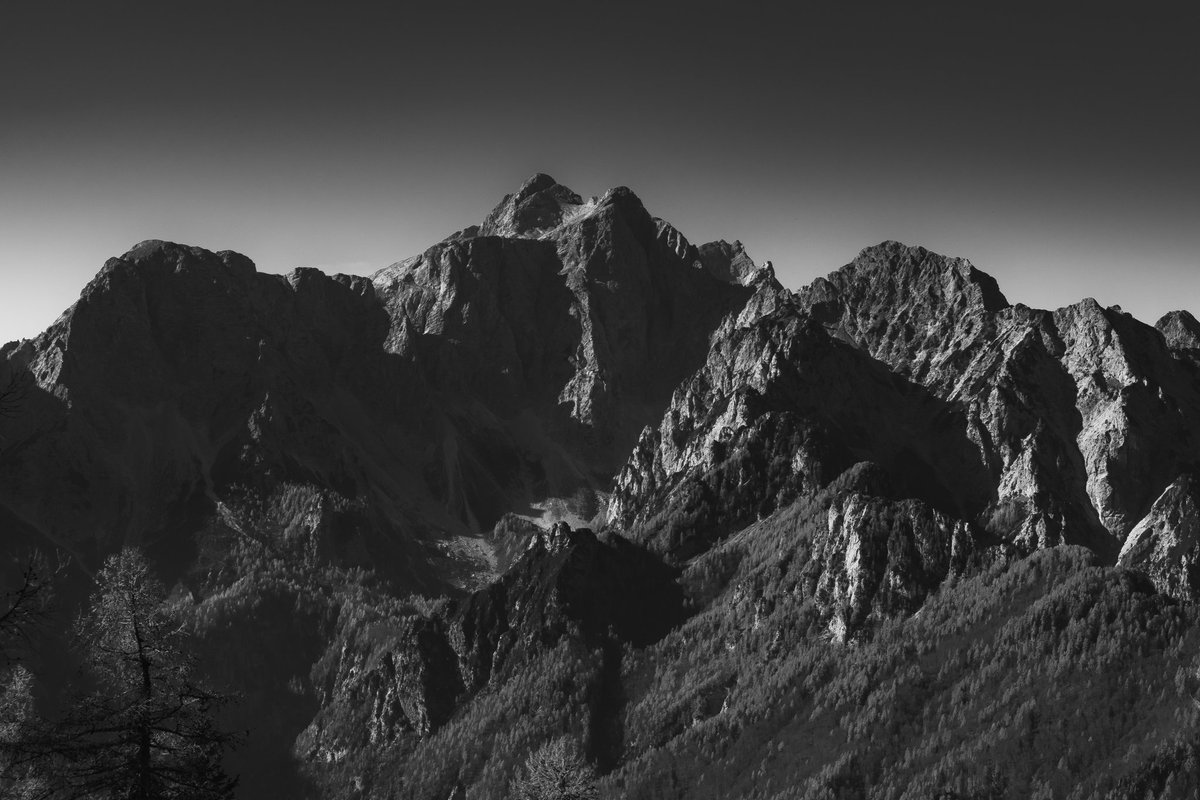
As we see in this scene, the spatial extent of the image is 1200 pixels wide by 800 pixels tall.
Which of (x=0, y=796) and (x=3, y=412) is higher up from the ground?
(x=3, y=412)

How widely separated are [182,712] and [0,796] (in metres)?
9.00

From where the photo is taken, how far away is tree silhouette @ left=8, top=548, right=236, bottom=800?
225 ft

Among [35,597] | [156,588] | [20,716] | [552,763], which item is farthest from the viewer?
[552,763]

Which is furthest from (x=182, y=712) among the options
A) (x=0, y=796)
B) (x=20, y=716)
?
(x=20, y=716)

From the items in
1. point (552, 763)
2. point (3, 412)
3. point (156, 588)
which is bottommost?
point (552, 763)

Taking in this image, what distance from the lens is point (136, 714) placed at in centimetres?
6900

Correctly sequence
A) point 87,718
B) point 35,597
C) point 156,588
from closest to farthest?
1. point 35,597
2. point 87,718
3. point 156,588

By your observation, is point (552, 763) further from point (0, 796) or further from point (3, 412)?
point (3, 412)

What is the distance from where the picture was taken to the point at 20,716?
86688 millimetres

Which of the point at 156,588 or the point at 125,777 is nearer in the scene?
the point at 125,777

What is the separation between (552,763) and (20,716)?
49032 millimetres

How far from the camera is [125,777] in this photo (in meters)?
68.7

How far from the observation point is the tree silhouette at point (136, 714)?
68.5 metres

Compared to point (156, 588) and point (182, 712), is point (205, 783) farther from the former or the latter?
point (156, 588)
